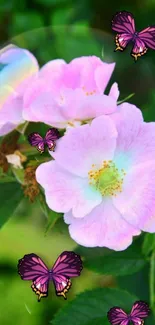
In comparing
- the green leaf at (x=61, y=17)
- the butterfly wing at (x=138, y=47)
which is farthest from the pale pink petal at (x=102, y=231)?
the green leaf at (x=61, y=17)

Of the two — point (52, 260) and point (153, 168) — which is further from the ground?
point (153, 168)

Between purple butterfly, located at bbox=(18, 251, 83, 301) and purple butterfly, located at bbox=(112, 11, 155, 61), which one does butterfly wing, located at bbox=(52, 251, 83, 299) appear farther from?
purple butterfly, located at bbox=(112, 11, 155, 61)

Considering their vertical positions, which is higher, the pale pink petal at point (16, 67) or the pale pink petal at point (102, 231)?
the pale pink petal at point (16, 67)

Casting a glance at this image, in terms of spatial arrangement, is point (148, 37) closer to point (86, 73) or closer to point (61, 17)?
point (86, 73)

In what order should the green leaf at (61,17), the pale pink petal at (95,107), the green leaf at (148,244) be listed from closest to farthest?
the pale pink petal at (95,107) < the green leaf at (148,244) < the green leaf at (61,17)

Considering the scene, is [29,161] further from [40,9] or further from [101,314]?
[40,9]

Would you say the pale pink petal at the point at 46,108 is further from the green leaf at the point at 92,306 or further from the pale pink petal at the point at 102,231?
the green leaf at the point at 92,306

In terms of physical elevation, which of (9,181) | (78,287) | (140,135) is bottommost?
(78,287)

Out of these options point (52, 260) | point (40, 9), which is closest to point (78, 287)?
point (52, 260)
